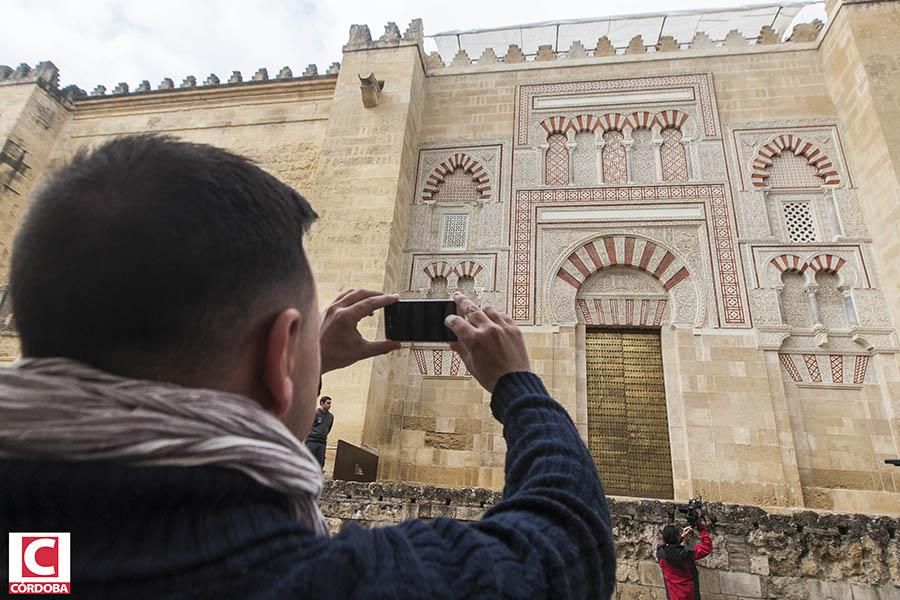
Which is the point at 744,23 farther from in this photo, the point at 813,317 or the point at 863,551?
the point at 863,551

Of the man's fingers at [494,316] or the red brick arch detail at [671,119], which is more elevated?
the red brick arch detail at [671,119]

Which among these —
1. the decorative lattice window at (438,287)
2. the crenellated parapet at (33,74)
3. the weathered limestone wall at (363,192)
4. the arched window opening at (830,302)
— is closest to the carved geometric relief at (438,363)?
the weathered limestone wall at (363,192)

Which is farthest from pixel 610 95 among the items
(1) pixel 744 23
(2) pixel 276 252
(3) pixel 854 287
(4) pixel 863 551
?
(2) pixel 276 252

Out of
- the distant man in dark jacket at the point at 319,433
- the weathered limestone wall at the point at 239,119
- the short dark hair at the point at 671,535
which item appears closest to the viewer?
the short dark hair at the point at 671,535

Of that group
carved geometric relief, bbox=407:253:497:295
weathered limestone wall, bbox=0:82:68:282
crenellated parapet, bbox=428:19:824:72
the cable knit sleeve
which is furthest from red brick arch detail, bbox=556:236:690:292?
weathered limestone wall, bbox=0:82:68:282

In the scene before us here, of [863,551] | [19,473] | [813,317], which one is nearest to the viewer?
[19,473]

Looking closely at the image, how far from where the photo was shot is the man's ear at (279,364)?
44 cm

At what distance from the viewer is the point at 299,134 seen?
6.85 meters

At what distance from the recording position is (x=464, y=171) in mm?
6195

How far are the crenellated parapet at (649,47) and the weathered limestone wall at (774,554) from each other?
5.91 m

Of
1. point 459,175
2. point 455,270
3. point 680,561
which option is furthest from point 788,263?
point 680,561

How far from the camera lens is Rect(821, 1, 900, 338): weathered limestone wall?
4703 mm

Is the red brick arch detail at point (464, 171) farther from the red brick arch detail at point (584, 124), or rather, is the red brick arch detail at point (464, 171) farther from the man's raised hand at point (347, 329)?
the man's raised hand at point (347, 329)

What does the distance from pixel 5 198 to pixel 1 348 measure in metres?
2.13
